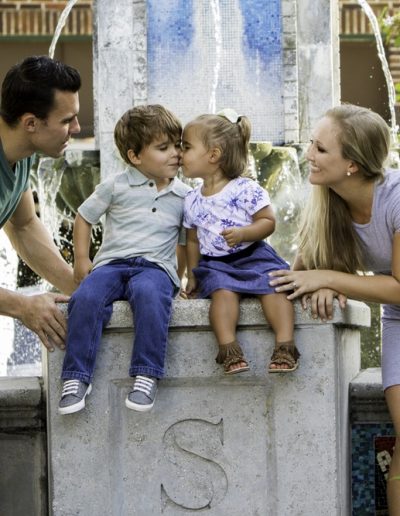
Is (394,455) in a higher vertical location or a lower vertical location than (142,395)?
lower

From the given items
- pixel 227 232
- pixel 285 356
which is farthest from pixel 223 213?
pixel 285 356

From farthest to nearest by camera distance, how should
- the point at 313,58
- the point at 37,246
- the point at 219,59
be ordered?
the point at 219,59
the point at 313,58
the point at 37,246

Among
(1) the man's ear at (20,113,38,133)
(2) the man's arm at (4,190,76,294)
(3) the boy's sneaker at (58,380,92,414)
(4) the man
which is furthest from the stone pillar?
(3) the boy's sneaker at (58,380,92,414)

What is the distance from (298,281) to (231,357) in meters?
0.36

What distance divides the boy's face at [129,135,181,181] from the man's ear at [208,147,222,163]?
0.41 ft

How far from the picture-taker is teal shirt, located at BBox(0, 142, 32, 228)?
15.7 feet

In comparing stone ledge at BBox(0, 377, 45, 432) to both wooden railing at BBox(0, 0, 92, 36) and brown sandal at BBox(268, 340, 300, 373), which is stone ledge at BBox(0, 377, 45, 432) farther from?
wooden railing at BBox(0, 0, 92, 36)

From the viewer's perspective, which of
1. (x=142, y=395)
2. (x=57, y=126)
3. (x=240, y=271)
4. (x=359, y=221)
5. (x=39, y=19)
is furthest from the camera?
(x=39, y=19)

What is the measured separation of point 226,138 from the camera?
4.70m

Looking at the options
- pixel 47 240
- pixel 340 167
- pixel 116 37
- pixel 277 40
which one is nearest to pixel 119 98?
pixel 116 37

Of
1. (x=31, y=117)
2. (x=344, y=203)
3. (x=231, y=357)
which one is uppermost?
(x=31, y=117)

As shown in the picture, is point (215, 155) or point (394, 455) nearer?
point (394, 455)

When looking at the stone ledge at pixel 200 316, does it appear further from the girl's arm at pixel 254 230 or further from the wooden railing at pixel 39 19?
the wooden railing at pixel 39 19

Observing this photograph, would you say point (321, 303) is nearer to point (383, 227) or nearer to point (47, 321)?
point (383, 227)
